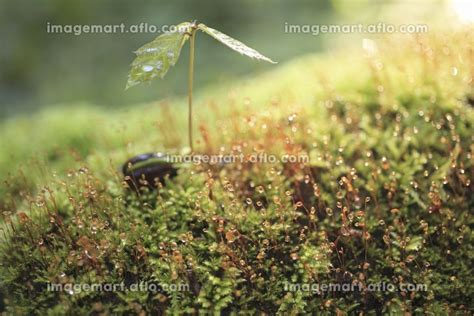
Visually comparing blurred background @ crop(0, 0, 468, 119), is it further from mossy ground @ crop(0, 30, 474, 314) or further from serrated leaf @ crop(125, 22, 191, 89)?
serrated leaf @ crop(125, 22, 191, 89)

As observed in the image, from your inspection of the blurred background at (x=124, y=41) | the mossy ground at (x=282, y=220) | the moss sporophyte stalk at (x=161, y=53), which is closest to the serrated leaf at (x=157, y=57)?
the moss sporophyte stalk at (x=161, y=53)

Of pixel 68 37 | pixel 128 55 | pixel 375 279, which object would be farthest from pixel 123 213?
pixel 68 37

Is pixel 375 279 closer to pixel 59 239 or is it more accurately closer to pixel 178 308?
pixel 178 308

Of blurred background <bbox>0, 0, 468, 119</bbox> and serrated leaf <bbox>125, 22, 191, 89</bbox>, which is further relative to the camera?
blurred background <bbox>0, 0, 468, 119</bbox>

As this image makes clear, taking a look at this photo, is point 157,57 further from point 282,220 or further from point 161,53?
point 282,220

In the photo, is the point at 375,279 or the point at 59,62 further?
the point at 59,62

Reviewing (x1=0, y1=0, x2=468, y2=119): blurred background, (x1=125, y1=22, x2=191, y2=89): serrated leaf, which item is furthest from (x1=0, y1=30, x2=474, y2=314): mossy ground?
(x1=0, y1=0, x2=468, y2=119): blurred background

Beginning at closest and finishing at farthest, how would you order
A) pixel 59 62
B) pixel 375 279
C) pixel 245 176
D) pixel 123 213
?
pixel 375 279 → pixel 123 213 → pixel 245 176 → pixel 59 62

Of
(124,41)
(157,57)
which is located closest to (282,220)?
(157,57)
